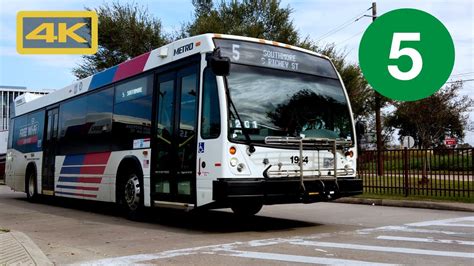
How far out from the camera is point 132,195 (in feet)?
37.4

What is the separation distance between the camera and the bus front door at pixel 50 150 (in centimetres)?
1612

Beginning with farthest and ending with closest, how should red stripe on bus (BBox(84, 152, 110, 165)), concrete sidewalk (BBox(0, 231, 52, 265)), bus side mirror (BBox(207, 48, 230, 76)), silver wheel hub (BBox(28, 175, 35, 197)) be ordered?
silver wheel hub (BBox(28, 175, 35, 197)) < red stripe on bus (BBox(84, 152, 110, 165)) < bus side mirror (BBox(207, 48, 230, 76)) < concrete sidewalk (BBox(0, 231, 52, 265))

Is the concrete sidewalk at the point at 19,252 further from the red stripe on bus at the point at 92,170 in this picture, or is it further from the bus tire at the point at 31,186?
the bus tire at the point at 31,186

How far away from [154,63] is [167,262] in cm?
529

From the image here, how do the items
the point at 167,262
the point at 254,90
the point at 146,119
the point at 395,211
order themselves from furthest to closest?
the point at 395,211 < the point at 146,119 < the point at 254,90 < the point at 167,262

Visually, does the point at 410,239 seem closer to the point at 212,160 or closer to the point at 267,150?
the point at 267,150

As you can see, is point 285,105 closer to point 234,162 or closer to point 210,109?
point 210,109

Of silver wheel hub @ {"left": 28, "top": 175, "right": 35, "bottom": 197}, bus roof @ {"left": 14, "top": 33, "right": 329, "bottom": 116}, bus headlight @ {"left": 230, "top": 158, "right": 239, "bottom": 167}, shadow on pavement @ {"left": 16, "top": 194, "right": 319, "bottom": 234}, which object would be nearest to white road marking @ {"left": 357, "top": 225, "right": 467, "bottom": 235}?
shadow on pavement @ {"left": 16, "top": 194, "right": 319, "bottom": 234}

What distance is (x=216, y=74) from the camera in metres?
8.71

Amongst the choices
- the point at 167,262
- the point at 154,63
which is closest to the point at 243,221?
the point at 154,63

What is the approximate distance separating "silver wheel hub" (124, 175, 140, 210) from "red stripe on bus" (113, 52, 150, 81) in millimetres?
2361

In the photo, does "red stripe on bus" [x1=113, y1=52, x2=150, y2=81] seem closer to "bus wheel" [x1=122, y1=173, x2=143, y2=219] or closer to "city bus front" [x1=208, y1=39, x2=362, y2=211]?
"bus wheel" [x1=122, y1=173, x2=143, y2=219]

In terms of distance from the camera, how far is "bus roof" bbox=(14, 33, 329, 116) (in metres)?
9.46

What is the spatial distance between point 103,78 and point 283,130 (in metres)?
6.05
